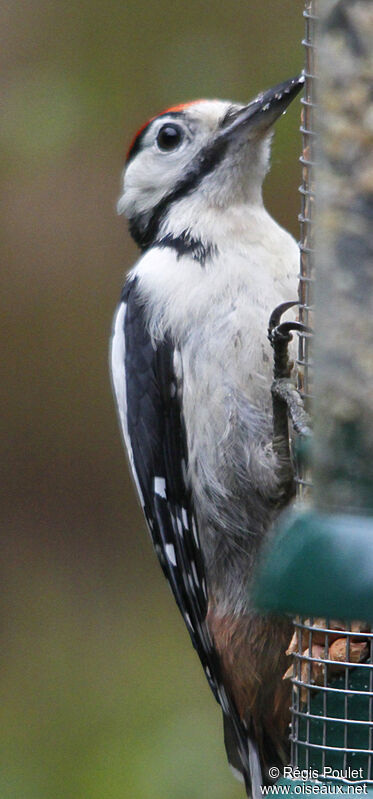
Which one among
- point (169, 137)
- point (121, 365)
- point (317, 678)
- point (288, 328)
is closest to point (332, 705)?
point (317, 678)

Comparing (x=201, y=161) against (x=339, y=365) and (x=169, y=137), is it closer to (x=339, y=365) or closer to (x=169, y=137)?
(x=169, y=137)

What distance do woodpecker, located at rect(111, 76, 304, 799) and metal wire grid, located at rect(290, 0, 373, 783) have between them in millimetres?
254

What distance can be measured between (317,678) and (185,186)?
1.40 meters

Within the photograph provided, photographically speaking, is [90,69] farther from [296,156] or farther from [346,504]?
[346,504]

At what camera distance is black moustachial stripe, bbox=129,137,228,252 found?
3523mm

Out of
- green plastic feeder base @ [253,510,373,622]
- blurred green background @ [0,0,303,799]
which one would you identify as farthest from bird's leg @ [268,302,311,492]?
blurred green background @ [0,0,303,799]

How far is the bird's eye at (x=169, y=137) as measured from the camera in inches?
144

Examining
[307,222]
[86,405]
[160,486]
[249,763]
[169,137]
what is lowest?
[249,763]

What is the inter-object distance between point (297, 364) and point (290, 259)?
362mm

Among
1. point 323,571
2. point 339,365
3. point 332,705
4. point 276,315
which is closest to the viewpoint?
point 323,571

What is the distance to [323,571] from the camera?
183cm

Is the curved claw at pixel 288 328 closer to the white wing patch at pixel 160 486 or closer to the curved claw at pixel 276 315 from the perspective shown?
the curved claw at pixel 276 315

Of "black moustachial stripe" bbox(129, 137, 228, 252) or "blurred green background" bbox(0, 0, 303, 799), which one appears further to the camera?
"blurred green background" bbox(0, 0, 303, 799)

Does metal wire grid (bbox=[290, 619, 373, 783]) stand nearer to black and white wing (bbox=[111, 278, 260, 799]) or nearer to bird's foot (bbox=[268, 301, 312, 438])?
bird's foot (bbox=[268, 301, 312, 438])
